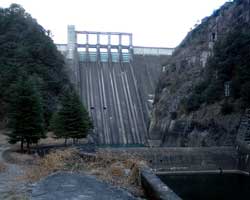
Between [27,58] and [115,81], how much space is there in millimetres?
13795

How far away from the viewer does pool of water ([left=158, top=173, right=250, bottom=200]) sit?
56.3 ft

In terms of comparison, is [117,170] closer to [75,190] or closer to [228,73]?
[75,190]

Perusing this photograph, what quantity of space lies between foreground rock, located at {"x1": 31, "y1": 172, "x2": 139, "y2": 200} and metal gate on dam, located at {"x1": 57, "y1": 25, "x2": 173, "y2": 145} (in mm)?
35201

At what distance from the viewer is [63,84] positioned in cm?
4459

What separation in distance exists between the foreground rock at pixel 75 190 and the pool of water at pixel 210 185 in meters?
9.91

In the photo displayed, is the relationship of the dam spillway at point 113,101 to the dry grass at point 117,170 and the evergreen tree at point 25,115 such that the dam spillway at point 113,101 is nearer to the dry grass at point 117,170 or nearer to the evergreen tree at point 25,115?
the evergreen tree at point 25,115

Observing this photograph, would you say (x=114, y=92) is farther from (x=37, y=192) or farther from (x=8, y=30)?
(x=37, y=192)

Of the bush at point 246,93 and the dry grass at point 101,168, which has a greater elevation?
the bush at point 246,93

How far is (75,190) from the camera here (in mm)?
7152

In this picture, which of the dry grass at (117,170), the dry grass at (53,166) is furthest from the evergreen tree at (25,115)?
the dry grass at (117,170)

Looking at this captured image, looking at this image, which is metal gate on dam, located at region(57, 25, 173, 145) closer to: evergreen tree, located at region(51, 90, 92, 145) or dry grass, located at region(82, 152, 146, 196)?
evergreen tree, located at region(51, 90, 92, 145)

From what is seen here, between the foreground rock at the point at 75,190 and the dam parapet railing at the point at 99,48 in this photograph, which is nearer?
the foreground rock at the point at 75,190

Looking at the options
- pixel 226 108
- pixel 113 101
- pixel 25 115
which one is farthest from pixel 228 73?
pixel 25 115

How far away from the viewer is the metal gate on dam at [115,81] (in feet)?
150
